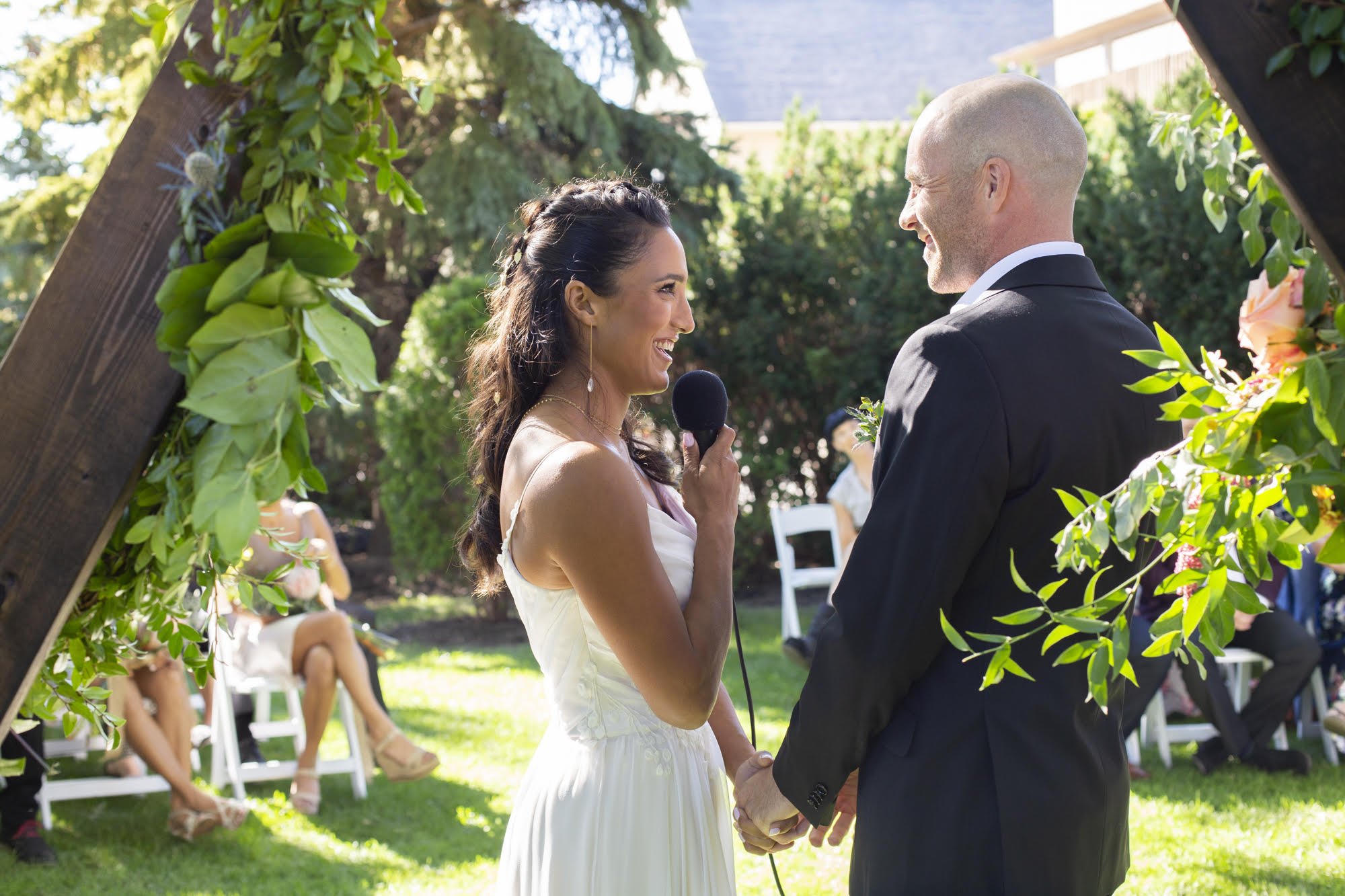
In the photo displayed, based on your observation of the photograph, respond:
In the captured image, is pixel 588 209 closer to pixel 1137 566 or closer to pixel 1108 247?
pixel 1137 566

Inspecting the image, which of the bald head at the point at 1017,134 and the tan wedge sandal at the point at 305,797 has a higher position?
the bald head at the point at 1017,134

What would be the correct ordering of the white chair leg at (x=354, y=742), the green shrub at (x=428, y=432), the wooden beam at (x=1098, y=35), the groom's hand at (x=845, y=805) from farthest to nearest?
the wooden beam at (x=1098, y=35) → the green shrub at (x=428, y=432) → the white chair leg at (x=354, y=742) → the groom's hand at (x=845, y=805)

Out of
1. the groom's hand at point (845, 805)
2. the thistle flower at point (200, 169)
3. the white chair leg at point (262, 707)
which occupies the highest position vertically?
the thistle flower at point (200, 169)

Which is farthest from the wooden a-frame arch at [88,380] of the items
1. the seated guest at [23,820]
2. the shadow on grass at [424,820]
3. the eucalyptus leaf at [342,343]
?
the seated guest at [23,820]

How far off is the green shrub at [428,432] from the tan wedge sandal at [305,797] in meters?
5.43

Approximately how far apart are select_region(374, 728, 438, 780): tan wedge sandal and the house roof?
27.8 meters

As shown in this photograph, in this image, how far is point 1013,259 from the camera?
2299 mm

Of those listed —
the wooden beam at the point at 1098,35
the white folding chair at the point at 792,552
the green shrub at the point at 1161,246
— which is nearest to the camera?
the white folding chair at the point at 792,552

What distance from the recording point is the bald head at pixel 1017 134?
7.55 ft

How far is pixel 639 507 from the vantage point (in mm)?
2305

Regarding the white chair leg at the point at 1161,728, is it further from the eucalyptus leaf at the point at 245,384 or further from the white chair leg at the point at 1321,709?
the eucalyptus leaf at the point at 245,384

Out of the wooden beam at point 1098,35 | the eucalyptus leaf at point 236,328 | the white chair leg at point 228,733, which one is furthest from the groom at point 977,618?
the wooden beam at point 1098,35

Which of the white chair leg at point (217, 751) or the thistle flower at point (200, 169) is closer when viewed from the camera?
the thistle flower at point (200, 169)

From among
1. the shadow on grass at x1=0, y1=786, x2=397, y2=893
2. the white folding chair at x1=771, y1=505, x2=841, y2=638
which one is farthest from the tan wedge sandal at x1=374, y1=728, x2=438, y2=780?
the white folding chair at x1=771, y1=505, x2=841, y2=638
